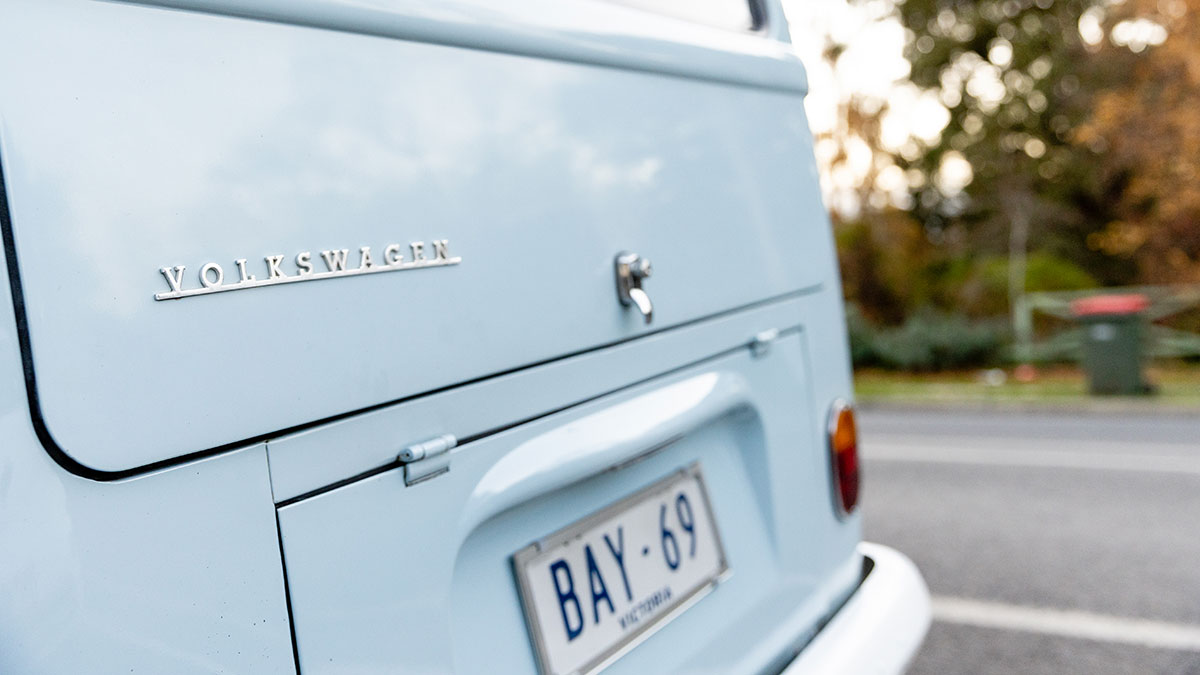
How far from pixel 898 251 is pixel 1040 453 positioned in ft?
34.5

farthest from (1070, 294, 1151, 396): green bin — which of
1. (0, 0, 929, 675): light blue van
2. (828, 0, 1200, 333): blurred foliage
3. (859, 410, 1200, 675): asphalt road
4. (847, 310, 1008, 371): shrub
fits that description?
(0, 0, 929, 675): light blue van

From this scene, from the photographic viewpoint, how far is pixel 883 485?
6383mm

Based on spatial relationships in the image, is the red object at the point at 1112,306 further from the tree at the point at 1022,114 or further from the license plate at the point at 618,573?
the license plate at the point at 618,573

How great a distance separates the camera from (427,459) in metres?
1.36

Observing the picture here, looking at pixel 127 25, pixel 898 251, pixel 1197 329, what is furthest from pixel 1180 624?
pixel 898 251

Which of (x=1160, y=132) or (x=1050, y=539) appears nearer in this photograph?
(x=1050, y=539)

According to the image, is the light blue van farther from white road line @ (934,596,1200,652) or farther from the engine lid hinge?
white road line @ (934,596,1200,652)

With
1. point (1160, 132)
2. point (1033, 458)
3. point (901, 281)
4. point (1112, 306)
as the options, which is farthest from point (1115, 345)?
point (901, 281)

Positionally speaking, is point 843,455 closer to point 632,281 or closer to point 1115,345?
point 632,281

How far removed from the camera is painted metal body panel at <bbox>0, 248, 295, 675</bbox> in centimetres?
98

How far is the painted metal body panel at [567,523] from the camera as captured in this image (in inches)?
49.9

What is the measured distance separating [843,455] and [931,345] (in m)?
12.7

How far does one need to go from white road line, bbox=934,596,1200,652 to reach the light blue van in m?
2.01

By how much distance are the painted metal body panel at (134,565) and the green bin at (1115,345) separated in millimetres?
10671
